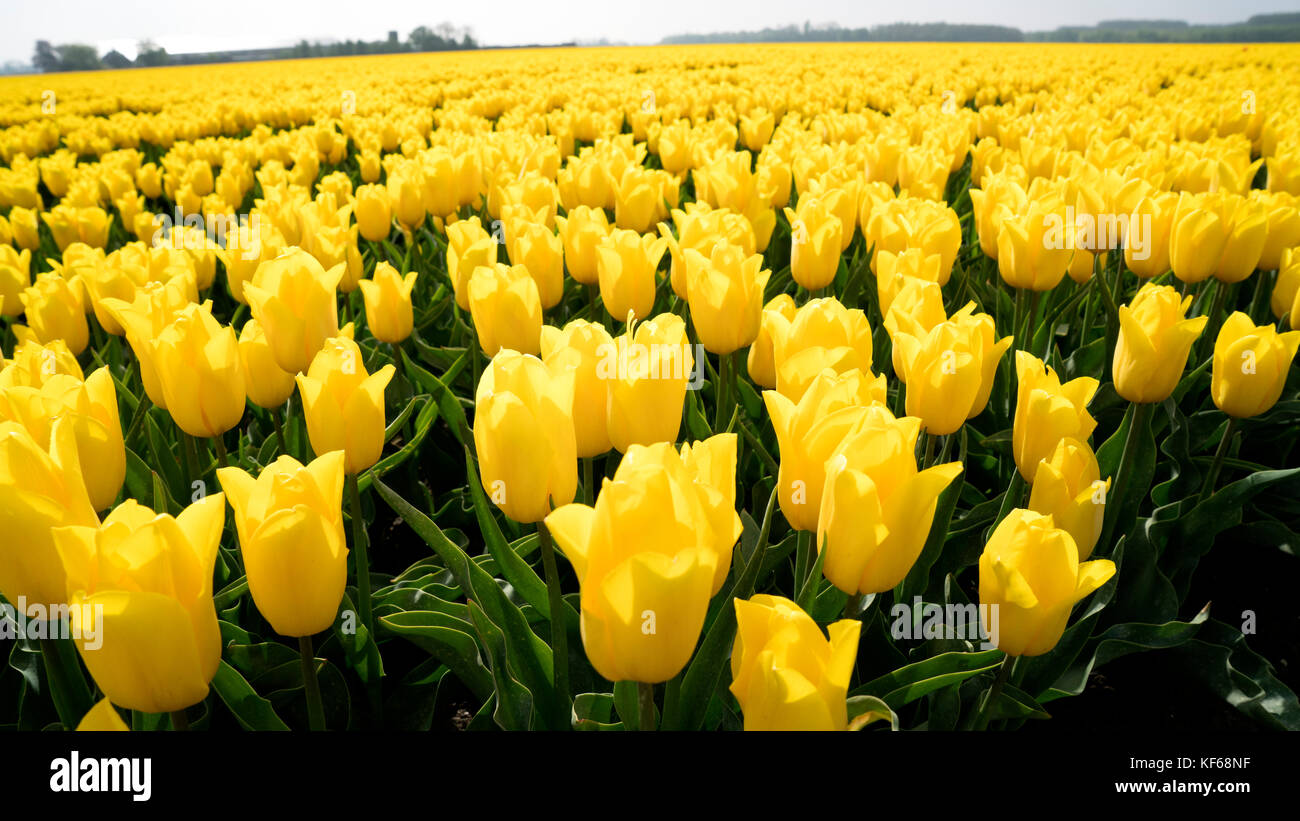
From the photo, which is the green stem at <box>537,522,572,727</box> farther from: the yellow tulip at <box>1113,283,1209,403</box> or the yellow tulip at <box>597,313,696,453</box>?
the yellow tulip at <box>1113,283,1209,403</box>

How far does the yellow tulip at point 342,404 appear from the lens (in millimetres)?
1451

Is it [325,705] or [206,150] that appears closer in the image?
[325,705]

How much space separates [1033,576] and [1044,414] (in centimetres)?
39

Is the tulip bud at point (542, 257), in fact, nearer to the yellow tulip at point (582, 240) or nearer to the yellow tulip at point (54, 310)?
the yellow tulip at point (582, 240)

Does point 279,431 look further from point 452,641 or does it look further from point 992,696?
point 992,696

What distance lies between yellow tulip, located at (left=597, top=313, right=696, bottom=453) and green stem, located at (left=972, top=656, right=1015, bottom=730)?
0.64m

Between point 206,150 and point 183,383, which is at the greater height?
point 206,150

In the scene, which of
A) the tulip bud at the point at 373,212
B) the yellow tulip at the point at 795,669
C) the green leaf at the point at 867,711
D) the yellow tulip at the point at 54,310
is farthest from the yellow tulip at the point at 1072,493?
the tulip bud at the point at 373,212

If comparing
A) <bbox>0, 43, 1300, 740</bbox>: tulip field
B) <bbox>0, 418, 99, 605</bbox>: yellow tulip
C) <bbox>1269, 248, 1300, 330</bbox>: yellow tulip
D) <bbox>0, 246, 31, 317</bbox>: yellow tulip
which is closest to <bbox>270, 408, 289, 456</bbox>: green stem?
<bbox>0, 43, 1300, 740</bbox>: tulip field

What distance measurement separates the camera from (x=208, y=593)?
102 cm

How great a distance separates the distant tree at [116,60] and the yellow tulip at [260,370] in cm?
7395
